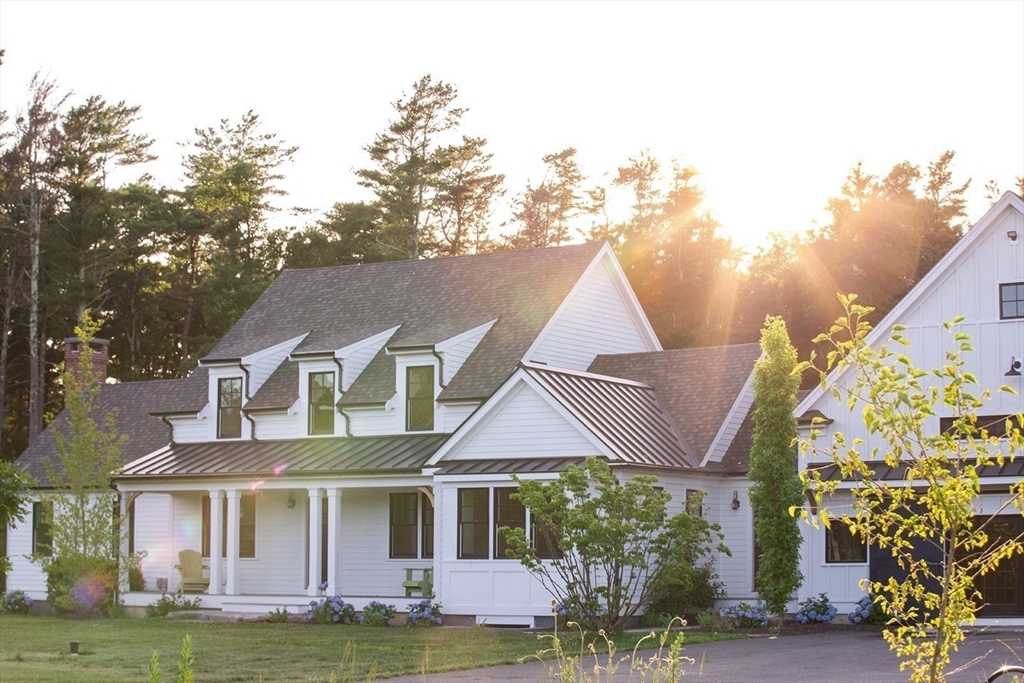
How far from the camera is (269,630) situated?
27.5 m

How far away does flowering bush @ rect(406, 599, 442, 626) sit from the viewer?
93.9 feet

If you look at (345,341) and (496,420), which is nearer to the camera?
(496,420)

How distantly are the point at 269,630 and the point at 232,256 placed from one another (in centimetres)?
3847

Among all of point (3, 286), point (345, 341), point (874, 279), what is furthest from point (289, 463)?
point (3, 286)

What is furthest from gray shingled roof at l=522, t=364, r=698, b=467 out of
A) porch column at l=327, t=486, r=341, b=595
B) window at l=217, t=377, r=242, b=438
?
window at l=217, t=377, r=242, b=438

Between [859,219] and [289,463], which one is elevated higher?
[859,219]

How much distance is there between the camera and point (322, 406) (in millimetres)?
35156

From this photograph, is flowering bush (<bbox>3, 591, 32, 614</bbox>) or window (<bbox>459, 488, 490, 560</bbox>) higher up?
window (<bbox>459, 488, 490, 560</bbox>)

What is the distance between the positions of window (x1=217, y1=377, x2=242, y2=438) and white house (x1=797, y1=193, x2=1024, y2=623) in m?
15.3

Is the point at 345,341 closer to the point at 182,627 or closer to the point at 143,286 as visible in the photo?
the point at 182,627

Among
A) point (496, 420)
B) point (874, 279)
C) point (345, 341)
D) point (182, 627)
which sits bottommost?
point (182, 627)

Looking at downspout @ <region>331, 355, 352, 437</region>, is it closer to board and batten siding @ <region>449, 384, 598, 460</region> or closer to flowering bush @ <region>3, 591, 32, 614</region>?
board and batten siding @ <region>449, 384, 598, 460</region>

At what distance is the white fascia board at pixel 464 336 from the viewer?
3319cm

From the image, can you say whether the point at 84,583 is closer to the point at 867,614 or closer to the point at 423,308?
the point at 423,308
